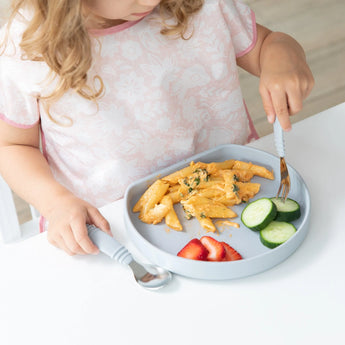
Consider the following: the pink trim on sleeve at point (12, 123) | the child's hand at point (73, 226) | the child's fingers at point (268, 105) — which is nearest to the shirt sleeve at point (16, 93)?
the pink trim on sleeve at point (12, 123)

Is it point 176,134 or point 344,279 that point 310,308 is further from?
point 176,134

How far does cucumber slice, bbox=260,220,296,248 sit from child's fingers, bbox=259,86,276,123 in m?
0.20

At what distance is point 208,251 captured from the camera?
2.67ft

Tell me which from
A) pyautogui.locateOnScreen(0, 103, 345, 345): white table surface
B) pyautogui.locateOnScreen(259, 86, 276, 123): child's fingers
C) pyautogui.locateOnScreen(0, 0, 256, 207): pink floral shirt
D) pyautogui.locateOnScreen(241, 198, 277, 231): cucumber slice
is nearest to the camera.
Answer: pyautogui.locateOnScreen(0, 103, 345, 345): white table surface

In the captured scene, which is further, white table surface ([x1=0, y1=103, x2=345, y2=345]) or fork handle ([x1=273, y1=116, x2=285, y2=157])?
fork handle ([x1=273, y1=116, x2=285, y2=157])

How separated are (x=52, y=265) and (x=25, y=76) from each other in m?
0.39

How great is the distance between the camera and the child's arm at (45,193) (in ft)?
2.81

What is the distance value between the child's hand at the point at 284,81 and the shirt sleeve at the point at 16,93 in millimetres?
453

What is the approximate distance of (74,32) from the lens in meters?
0.94

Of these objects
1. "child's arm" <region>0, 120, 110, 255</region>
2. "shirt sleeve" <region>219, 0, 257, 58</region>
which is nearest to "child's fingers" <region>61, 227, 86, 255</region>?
"child's arm" <region>0, 120, 110, 255</region>

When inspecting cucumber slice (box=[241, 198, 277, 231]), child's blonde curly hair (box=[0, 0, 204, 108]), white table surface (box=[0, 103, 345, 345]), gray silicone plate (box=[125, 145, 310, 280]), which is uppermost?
child's blonde curly hair (box=[0, 0, 204, 108])

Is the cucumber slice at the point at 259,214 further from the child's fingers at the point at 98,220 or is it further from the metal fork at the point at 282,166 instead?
the child's fingers at the point at 98,220

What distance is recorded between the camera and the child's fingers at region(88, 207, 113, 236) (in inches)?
34.6

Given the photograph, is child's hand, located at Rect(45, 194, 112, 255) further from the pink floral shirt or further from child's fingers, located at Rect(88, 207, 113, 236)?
the pink floral shirt
